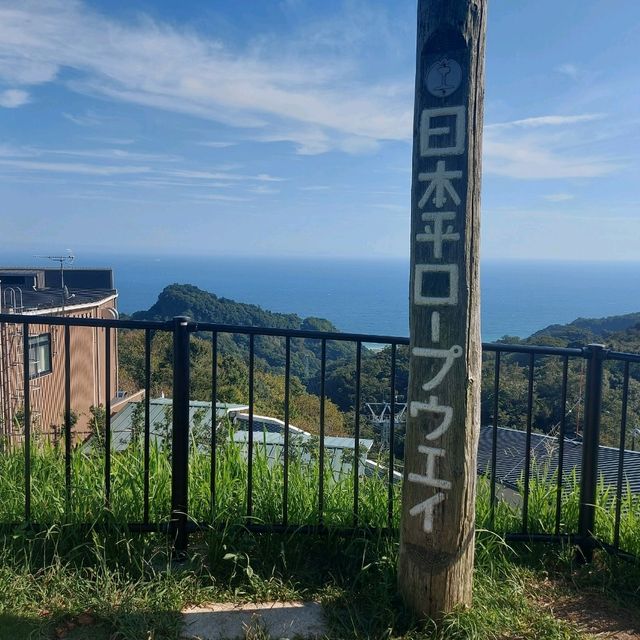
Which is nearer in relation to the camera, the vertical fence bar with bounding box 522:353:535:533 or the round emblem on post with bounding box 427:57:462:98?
the round emblem on post with bounding box 427:57:462:98

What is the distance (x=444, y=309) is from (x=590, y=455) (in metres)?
1.33

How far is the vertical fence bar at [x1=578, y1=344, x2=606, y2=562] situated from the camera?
3.08 meters

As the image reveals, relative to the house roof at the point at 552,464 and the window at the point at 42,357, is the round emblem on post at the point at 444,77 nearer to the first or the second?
the house roof at the point at 552,464

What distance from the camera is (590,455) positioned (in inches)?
124

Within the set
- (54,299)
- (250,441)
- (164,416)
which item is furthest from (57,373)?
(250,441)

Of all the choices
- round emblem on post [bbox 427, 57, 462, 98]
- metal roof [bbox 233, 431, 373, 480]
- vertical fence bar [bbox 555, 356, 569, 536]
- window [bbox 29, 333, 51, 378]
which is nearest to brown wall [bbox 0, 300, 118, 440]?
window [bbox 29, 333, 51, 378]

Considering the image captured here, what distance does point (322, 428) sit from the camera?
316cm

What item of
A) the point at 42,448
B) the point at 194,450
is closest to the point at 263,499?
the point at 194,450

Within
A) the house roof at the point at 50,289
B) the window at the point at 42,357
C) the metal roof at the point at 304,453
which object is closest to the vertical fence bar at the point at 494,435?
the metal roof at the point at 304,453

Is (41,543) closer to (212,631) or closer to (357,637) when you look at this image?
(212,631)

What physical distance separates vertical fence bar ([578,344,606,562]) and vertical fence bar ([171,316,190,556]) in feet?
6.57

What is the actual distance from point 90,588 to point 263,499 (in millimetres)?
931

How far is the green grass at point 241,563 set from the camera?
2551 millimetres

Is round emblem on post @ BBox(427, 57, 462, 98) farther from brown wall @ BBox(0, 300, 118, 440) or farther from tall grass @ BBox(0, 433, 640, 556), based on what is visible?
brown wall @ BBox(0, 300, 118, 440)
